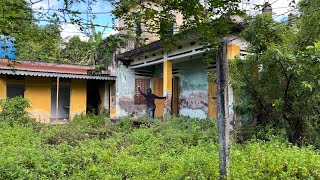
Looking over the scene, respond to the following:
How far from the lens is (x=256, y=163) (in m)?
3.46

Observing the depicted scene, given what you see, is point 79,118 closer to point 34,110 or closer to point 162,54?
point 34,110

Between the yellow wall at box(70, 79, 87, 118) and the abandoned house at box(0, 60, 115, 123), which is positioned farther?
the yellow wall at box(70, 79, 87, 118)

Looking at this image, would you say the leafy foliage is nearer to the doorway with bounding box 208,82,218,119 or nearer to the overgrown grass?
the overgrown grass

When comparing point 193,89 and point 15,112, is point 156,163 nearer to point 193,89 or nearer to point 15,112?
point 193,89

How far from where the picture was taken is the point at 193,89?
10602mm

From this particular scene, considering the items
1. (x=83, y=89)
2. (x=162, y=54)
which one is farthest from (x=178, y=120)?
(x=83, y=89)

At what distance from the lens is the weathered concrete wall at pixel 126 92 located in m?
12.7

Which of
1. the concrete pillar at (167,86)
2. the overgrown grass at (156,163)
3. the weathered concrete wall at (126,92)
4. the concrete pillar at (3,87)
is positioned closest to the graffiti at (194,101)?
the concrete pillar at (167,86)

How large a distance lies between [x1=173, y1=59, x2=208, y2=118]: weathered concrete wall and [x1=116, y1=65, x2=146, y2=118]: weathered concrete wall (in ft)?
7.91

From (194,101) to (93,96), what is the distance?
6148 millimetres

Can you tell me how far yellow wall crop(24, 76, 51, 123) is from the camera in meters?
11.5

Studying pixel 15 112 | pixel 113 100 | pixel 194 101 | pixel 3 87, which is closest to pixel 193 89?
pixel 194 101

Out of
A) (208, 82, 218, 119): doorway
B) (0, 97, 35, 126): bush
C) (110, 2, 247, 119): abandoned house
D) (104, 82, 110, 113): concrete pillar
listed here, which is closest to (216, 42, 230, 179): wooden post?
(110, 2, 247, 119): abandoned house

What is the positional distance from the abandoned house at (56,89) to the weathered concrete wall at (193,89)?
3690 millimetres
